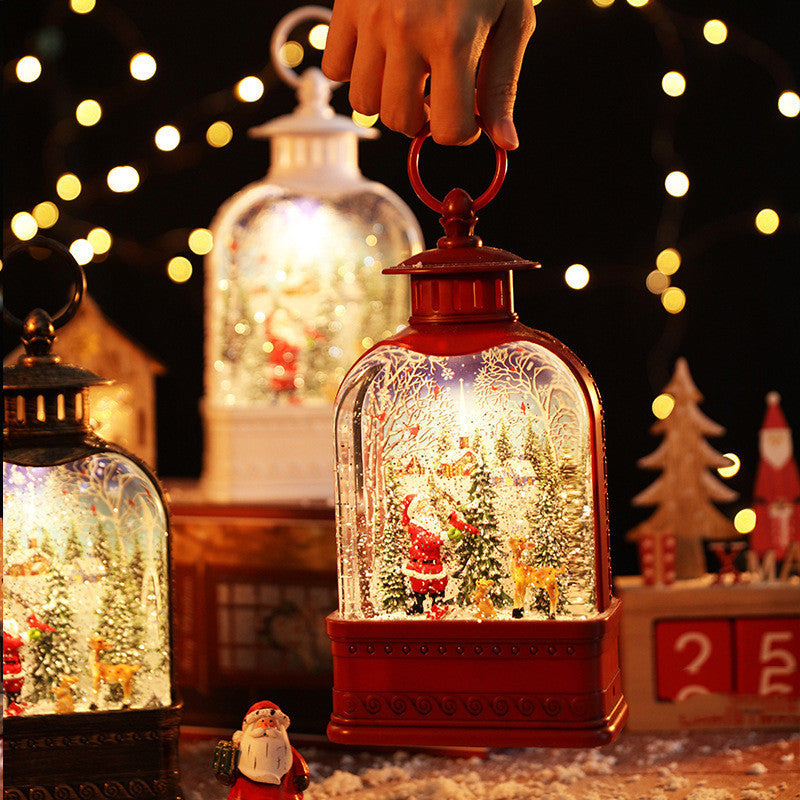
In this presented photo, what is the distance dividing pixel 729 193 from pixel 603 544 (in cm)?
170

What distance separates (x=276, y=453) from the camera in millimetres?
3027

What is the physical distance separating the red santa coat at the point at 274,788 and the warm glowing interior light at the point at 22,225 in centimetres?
187

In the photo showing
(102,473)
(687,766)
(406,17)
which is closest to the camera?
(406,17)

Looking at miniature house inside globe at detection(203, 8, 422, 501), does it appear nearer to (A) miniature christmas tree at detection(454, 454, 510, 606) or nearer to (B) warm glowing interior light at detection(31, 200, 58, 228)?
(B) warm glowing interior light at detection(31, 200, 58, 228)

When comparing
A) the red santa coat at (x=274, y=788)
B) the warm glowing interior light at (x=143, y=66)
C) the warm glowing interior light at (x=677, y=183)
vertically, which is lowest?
the red santa coat at (x=274, y=788)

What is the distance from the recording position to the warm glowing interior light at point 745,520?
327 centimetres

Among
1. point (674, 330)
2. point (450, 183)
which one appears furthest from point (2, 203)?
point (674, 330)

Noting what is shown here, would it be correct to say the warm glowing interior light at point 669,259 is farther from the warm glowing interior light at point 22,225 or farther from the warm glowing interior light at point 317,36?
the warm glowing interior light at point 22,225

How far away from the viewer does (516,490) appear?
171 cm

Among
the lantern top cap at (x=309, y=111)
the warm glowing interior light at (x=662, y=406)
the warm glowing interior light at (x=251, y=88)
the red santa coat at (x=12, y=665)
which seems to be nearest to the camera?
the red santa coat at (x=12, y=665)

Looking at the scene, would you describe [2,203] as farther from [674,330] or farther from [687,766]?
[687,766]

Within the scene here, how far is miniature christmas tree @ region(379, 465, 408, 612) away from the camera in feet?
5.64

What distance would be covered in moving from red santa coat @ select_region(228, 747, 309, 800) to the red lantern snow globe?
0.36 metres

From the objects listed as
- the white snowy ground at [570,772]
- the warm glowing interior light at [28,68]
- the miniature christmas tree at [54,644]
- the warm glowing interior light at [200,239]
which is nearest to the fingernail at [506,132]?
the miniature christmas tree at [54,644]
